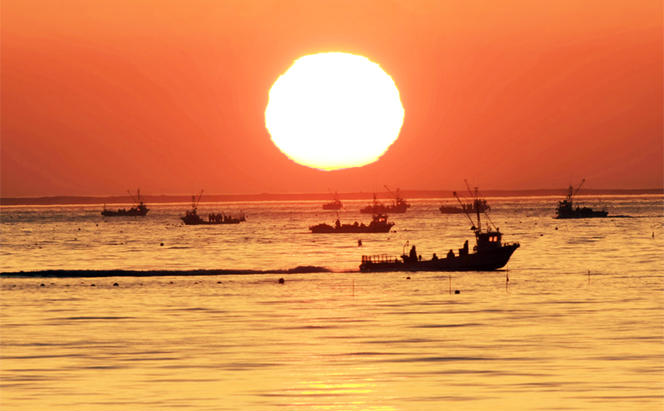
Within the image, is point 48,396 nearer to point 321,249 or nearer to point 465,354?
point 465,354

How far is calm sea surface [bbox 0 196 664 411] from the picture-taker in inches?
1608

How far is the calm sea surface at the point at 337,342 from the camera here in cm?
4084

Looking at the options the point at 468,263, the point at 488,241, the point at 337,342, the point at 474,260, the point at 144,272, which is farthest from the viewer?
the point at 144,272

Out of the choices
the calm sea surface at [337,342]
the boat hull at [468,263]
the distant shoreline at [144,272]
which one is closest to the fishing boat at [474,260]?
the boat hull at [468,263]

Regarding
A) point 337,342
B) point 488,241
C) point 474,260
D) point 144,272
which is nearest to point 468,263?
point 474,260

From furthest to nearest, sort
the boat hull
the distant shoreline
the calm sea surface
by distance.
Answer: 1. the distant shoreline
2. the boat hull
3. the calm sea surface

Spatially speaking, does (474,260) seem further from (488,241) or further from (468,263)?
(488,241)

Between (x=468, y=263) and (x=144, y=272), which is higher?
(x=468, y=263)

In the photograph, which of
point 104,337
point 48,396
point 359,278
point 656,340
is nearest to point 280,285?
point 359,278

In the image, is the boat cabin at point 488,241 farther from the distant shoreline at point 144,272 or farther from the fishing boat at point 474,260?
the distant shoreline at point 144,272

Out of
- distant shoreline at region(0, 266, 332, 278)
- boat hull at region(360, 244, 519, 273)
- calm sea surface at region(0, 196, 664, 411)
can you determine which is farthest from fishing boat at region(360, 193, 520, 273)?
distant shoreline at region(0, 266, 332, 278)

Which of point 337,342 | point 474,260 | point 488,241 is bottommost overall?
point 337,342

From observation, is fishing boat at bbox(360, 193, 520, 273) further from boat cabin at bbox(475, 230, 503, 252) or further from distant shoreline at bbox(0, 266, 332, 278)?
distant shoreline at bbox(0, 266, 332, 278)

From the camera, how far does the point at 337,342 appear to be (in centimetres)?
5734
